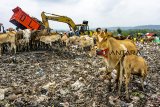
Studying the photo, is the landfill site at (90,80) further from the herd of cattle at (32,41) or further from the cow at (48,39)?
the cow at (48,39)

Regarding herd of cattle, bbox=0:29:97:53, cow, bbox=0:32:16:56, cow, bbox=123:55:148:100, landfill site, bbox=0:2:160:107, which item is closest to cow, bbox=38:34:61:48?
herd of cattle, bbox=0:29:97:53

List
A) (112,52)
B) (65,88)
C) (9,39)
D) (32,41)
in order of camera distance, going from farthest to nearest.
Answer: (32,41) → (9,39) → (65,88) → (112,52)

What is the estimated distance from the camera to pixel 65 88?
1026cm

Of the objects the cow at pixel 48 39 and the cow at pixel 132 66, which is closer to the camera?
the cow at pixel 132 66

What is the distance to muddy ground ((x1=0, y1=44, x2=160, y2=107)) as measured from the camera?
9031 mm

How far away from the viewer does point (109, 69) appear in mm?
9617

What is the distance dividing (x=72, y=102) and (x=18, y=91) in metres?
1.74

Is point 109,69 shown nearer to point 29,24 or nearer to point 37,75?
point 37,75

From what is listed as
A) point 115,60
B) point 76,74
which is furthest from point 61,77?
point 115,60

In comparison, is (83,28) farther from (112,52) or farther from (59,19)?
(112,52)

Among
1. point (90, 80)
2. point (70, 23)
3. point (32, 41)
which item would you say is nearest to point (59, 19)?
point (70, 23)

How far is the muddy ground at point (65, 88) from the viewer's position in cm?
903

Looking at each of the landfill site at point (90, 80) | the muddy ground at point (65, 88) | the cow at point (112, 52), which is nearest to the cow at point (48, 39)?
the landfill site at point (90, 80)

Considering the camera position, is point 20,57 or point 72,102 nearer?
point 72,102
